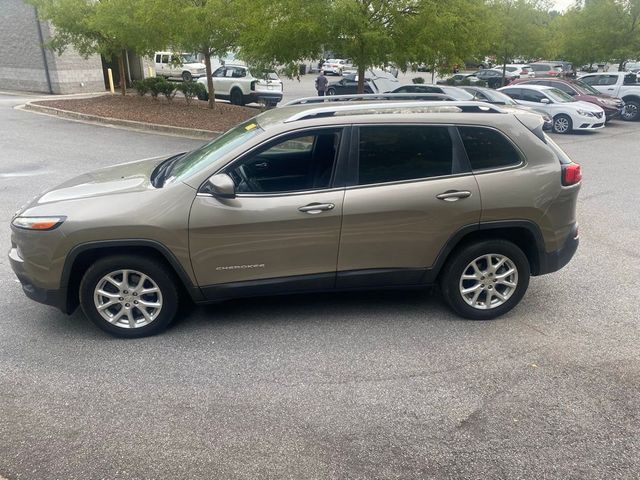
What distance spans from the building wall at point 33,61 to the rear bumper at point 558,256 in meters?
24.4

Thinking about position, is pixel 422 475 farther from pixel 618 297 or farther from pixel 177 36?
pixel 177 36

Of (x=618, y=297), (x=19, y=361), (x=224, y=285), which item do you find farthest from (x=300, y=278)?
(x=618, y=297)

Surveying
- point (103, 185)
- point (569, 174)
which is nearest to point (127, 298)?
point (103, 185)

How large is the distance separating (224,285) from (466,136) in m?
2.25

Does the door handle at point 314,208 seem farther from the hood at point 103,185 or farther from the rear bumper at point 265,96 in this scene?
the rear bumper at point 265,96

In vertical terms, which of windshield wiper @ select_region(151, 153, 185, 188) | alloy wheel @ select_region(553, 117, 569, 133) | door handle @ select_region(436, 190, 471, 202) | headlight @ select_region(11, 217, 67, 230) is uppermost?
windshield wiper @ select_region(151, 153, 185, 188)

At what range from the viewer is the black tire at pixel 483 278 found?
4.25 metres

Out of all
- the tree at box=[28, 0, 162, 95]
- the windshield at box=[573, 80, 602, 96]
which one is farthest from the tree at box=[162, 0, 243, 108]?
the windshield at box=[573, 80, 602, 96]

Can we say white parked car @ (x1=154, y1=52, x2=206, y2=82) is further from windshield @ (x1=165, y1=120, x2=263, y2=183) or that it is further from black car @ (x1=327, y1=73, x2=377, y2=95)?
windshield @ (x1=165, y1=120, x2=263, y2=183)

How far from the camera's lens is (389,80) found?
23.0 m

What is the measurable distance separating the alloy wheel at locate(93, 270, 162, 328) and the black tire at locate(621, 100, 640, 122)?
21264mm

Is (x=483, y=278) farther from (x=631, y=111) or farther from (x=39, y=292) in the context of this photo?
(x=631, y=111)

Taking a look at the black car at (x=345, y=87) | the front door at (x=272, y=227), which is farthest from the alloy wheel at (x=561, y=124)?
the front door at (x=272, y=227)

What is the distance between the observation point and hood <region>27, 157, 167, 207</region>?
4091 millimetres
